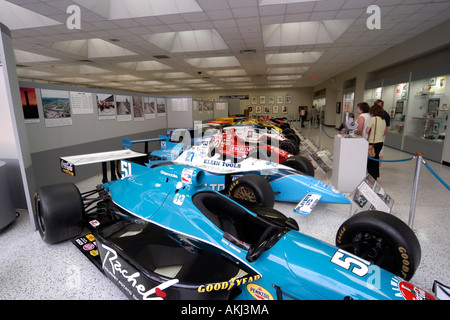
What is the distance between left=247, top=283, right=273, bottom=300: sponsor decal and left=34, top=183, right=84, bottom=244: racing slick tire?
2.07m

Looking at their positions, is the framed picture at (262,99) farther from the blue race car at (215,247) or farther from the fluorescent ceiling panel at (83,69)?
the blue race car at (215,247)

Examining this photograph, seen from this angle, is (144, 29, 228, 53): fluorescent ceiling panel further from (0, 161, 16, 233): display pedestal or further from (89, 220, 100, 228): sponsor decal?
(89, 220, 100, 228): sponsor decal

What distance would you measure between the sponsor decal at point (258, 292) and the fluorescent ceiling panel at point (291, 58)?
39.6 feet

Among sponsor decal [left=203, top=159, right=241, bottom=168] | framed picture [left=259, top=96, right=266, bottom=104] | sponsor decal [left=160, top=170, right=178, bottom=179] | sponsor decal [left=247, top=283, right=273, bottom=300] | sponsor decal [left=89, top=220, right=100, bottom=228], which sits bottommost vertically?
→ sponsor decal [left=89, top=220, right=100, bottom=228]

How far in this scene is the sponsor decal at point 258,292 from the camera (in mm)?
1571

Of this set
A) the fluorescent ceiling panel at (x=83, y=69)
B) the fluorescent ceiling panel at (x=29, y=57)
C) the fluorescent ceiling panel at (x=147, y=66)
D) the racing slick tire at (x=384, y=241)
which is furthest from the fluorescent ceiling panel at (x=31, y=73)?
the racing slick tire at (x=384, y=241)

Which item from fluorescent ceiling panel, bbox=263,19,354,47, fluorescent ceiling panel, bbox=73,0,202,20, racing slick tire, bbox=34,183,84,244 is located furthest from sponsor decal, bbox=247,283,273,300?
fluorescent ceiling panel, bbox=263,19,354,47

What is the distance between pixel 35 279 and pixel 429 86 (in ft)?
34.1

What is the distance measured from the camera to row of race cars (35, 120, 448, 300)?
1485 mm

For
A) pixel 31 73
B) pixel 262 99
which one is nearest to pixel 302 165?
pixel 31 73

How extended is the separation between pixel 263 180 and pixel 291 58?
11014 mm

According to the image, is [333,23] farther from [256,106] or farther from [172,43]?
[256,106]

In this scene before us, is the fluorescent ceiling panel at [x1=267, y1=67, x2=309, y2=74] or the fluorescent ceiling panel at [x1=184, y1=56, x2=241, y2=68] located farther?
the fluorescent ceiling panel at [x1=267, y1=67, x2=309, y2=74]

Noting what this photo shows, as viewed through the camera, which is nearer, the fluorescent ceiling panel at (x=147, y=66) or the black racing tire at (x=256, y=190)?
the black racing tire at (x=256, y=190)
